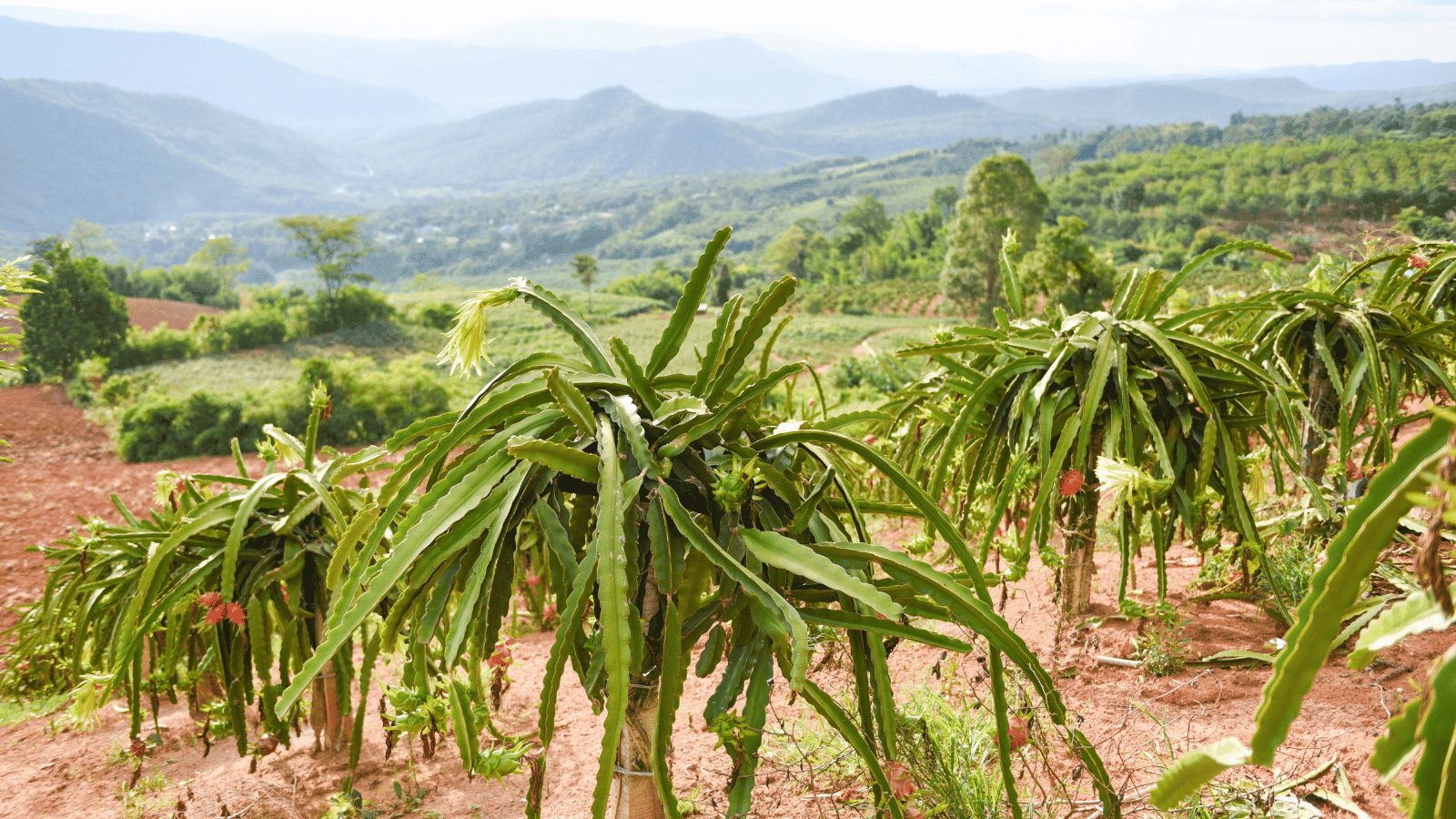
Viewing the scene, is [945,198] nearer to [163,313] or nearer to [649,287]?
[649,287]

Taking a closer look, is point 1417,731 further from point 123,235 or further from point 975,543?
point 123,235

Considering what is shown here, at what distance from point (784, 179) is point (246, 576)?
163795mm

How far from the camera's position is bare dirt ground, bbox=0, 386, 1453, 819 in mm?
2117

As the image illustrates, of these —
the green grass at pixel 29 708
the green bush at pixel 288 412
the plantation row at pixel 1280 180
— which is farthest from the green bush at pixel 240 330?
the plantation row at pixel 1280 180

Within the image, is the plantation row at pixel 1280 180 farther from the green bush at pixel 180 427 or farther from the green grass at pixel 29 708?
the green grass at pixel 29 708

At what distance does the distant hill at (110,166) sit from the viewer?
147 metres

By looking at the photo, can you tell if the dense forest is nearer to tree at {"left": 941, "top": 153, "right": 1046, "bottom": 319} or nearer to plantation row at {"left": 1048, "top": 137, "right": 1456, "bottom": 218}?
plantation row at {"left": 1048, "top": 137, "right": 1456, "bottom": 218}

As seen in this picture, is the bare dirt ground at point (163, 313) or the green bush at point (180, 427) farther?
the bare dirt ground at point (163, 313)

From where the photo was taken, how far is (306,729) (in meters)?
3.22

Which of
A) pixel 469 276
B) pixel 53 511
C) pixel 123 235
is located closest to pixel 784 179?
pixel 469 276

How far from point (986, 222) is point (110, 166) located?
20603 cm

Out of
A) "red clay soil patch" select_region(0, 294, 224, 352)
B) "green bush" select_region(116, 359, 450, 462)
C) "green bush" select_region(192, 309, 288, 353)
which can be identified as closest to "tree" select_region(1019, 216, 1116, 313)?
"green bush" select_region(116, 359, 450, 462)

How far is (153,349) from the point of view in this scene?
2302 centimetres

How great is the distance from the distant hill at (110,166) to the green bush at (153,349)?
150539 millimetres
